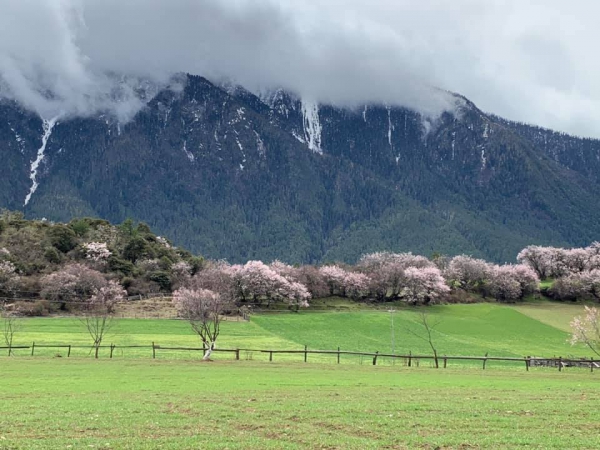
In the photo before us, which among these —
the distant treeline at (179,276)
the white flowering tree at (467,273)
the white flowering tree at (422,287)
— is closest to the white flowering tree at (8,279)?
the distant treeline at (179,276)

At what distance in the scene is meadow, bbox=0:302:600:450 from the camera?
753 inches

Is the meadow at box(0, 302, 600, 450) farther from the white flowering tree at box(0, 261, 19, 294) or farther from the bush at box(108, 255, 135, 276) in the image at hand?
the bush at box(108, 255, 135, 276)

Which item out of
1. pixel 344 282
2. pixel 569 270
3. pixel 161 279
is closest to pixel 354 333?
pixel 344 282

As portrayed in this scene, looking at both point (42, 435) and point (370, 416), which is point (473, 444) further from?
point (42, 435)

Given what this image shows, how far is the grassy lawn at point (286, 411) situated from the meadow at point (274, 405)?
0.06 meters

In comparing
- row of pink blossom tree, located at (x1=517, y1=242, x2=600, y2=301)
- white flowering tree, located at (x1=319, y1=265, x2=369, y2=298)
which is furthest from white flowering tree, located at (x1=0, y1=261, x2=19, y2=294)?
row of pink blossom tree, located at (x1=517, y1=242, x2=600, y2=301)

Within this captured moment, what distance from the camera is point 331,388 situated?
3356 centimetres

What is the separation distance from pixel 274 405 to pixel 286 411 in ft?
5.59

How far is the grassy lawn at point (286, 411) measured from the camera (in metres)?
18.9

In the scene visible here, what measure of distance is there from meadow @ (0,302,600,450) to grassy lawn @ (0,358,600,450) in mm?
58

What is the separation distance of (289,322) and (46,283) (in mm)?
45517

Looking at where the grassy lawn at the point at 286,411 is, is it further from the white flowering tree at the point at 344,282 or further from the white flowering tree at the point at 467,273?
the white flowering tree at the point at 467,273

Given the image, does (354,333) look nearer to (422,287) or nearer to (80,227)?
(422,287)

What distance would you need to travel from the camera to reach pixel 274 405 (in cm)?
2598
